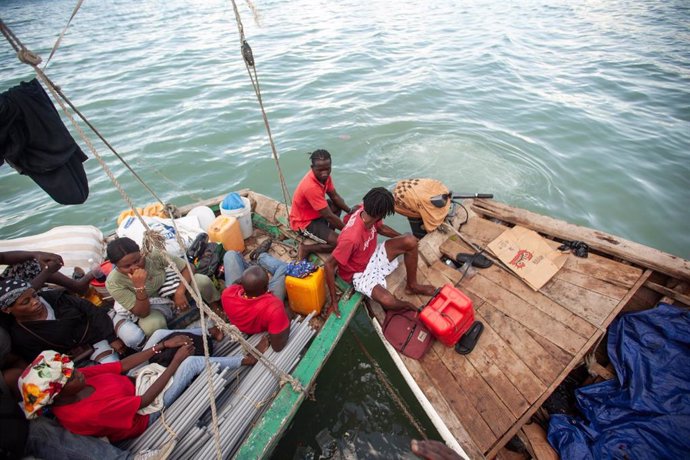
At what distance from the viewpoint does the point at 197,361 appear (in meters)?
3.08

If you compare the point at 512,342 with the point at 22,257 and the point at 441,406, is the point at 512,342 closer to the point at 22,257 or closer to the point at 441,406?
the point at 441,406

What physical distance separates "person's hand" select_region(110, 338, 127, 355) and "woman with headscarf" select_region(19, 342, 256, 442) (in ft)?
1.52

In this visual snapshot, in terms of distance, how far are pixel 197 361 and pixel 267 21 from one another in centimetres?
2552

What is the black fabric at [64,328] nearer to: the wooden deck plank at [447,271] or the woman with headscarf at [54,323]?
the woman with headscarf at [54,323]

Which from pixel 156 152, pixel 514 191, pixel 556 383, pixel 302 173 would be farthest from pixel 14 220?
pixel 514 191

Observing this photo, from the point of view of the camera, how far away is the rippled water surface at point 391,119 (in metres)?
7.20

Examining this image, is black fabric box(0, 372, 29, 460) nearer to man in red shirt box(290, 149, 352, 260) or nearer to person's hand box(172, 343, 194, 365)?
person's hand box(172, 343, 194, 365)

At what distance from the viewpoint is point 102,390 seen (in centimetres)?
244


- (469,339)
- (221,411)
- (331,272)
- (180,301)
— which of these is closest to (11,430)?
(221,411)

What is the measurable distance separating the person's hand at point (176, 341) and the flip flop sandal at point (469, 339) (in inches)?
113

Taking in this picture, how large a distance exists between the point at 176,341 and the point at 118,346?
29.1 inches

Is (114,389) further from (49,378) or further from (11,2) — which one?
(11,2)

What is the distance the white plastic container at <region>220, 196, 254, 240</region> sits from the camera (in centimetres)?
477

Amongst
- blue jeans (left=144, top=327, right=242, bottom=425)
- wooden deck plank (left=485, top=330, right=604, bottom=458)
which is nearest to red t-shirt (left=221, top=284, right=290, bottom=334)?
blue jeans (left=144, top=327, right=242, bottom=425)
